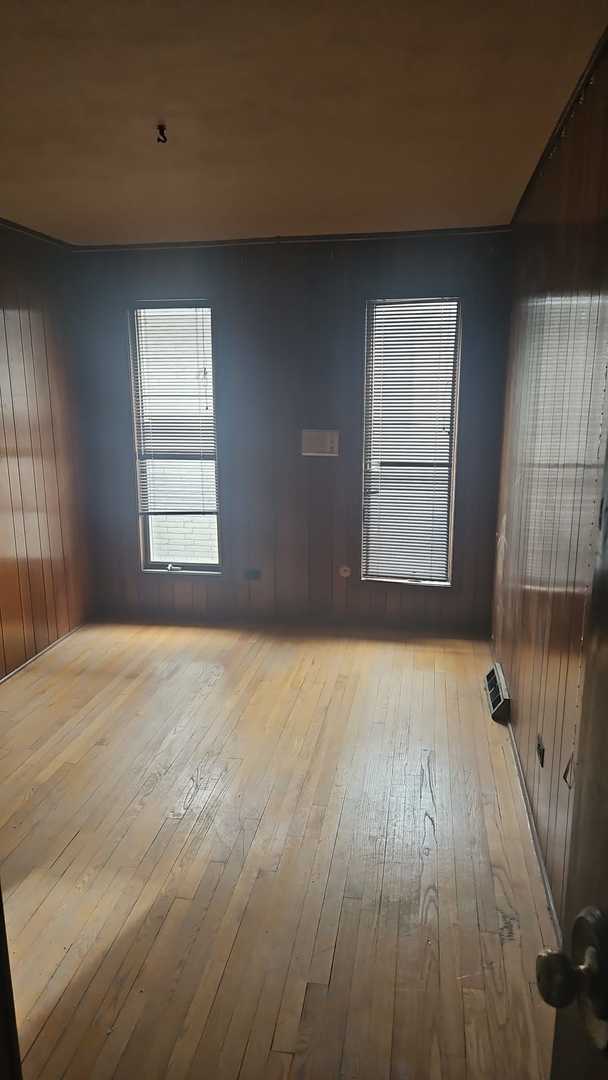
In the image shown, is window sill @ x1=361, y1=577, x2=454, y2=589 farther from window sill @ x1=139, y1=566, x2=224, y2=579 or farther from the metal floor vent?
window sill @ x1=139, y1=566, x2=224, y2=579

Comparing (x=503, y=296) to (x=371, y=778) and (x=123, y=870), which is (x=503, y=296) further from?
(x=123, y=870)

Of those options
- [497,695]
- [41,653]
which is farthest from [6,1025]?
[41,653]

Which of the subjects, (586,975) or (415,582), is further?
(415,582)

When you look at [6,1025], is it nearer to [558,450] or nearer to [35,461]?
[558,450]

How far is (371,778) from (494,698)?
97 centimetres

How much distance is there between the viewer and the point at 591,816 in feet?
2.52

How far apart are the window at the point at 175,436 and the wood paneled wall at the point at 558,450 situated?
228 centimetres

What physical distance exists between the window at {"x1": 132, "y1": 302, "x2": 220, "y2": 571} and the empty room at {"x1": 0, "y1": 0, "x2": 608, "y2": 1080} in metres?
0.02

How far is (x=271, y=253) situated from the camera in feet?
14.9

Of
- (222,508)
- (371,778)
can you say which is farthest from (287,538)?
(371,778)

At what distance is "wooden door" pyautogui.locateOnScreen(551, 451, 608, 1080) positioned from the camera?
2.35ft

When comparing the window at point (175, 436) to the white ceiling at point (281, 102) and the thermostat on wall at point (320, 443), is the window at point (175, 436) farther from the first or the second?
the white ceiling at point (281, 102)

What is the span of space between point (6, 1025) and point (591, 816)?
1069 mm

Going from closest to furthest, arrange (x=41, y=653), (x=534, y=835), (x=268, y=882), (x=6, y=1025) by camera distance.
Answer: (x=6, y=1025), (x=268, y=882), (x=534, y=835), (x=41, y=653)
